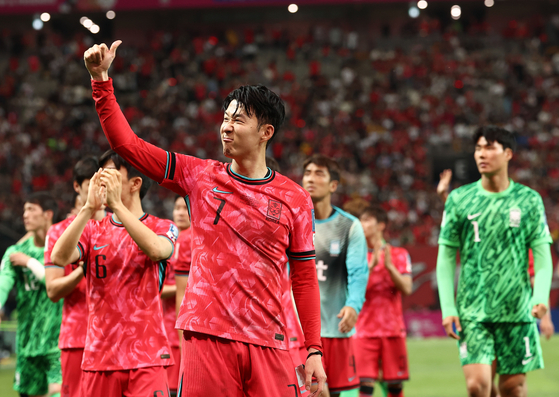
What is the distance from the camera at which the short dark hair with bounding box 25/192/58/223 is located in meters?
6.70

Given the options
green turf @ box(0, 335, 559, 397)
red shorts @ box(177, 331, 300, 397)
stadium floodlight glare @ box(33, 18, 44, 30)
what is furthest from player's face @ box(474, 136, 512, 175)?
stadium floodlight glare @ box(33, 18, 44, 30)

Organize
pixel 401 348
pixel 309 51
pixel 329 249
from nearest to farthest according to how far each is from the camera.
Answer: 1. pixel 329 249
2. pixel 401 348
3. pixel 309 51

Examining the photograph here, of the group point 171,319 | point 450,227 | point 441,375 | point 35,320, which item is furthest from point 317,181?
point 441,375

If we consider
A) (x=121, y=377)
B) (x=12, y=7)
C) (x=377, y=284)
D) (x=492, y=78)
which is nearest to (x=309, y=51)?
(x=492, y=78)

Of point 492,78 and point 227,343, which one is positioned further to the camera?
point 492,78

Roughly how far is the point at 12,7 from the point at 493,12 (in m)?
21.3

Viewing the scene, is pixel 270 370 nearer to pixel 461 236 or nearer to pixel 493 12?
pixel 461 236

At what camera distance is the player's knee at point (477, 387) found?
539 centimetres

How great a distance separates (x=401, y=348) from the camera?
8.14 meters

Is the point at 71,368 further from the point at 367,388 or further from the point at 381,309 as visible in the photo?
the point at 381,309

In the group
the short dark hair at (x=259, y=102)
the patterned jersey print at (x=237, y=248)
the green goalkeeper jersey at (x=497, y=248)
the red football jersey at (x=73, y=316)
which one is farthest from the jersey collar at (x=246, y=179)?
the green goalkeeper jersey at (x=497, y=248)

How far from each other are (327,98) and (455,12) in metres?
8.14

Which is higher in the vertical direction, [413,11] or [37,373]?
[413,11]

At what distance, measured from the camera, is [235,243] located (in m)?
3.38
